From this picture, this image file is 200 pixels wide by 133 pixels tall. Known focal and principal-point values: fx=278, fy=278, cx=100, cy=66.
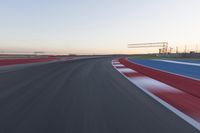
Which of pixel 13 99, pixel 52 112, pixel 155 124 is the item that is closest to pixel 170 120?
pixel 155 124

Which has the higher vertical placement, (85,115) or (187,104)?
(85,115)

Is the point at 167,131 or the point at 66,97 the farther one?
the point at 66,97

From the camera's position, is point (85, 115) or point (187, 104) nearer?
point (85, 115)

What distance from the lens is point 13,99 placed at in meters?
8.25

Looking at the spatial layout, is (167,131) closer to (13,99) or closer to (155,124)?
(155,124)

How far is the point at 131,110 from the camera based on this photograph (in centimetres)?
698

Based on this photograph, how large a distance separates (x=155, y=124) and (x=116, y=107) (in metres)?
1.91

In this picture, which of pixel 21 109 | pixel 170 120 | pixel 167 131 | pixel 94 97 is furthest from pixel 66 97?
pixel 167 131

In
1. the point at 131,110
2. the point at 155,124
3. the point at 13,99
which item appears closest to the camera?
the point at 155,124

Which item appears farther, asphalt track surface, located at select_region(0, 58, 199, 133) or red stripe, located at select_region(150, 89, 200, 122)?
red stripe, located at select_region(150, 89, 200, 122)

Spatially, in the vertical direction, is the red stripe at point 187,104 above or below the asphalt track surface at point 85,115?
below

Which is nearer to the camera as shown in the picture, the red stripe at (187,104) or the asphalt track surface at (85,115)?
the asphalt track surface at (85,115)

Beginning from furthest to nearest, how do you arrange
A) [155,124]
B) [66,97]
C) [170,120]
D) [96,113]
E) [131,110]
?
[66,97], [131,110], [96,113], [170,120], [155,124]

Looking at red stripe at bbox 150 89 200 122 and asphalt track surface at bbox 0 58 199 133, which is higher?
asphalt track surface at bbox 0 58 199 133
